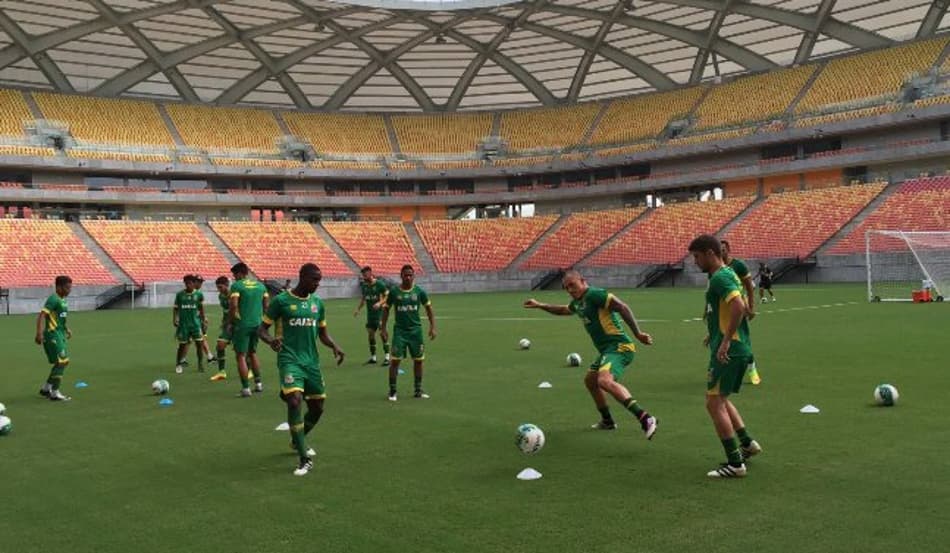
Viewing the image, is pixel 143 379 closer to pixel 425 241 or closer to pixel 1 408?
pixel 1 408

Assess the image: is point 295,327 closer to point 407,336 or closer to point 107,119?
point 407,336

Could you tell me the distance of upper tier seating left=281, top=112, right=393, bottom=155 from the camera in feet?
234

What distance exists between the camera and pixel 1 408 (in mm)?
11008

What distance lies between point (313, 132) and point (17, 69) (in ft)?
74.5

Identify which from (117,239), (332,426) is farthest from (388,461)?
(117,239)

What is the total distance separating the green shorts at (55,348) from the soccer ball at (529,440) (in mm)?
8721

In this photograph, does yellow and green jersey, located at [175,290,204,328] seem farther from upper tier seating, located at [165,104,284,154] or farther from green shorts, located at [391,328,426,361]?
upper tier seating, located at [165,104,284,154]

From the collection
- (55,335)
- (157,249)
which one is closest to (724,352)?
(55,335)

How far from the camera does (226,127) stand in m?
68.1

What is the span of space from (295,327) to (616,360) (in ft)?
11.5

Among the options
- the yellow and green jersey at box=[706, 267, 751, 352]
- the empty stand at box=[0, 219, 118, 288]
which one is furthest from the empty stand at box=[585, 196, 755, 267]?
the yellow and green jersey at box=[706, 267, 751, 352]

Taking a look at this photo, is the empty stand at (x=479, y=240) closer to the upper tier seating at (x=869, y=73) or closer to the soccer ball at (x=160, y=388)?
the upper tier seating at (x=869, y=73)

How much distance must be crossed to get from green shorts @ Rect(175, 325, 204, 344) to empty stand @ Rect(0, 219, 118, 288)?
34.9 metres

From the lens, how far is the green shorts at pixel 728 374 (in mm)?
7289
